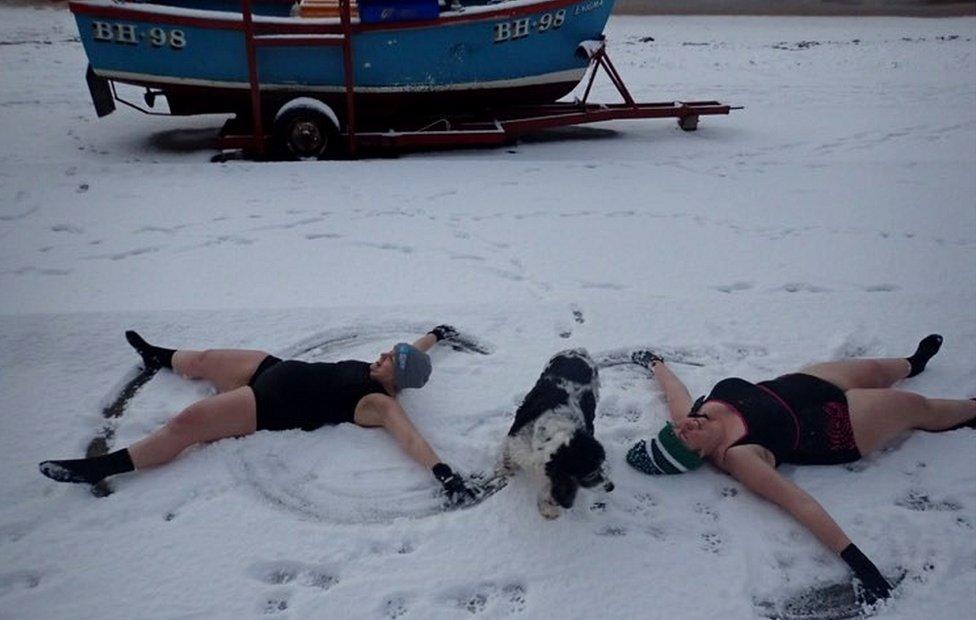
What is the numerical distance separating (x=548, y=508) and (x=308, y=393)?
3.77ft

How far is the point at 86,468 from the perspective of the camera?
Answer: 2.64 m

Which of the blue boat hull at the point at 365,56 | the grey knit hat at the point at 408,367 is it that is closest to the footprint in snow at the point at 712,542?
the grey knit hat at the point at 408,367

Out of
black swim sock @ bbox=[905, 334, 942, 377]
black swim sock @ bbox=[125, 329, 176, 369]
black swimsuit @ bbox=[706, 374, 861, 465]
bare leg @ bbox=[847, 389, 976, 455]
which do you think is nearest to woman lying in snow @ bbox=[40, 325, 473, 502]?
black swim sock @ bbox=[125, 329, 176, 369]

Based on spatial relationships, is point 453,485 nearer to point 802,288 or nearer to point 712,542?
point 712,542

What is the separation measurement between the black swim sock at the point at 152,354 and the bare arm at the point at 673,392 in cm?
238

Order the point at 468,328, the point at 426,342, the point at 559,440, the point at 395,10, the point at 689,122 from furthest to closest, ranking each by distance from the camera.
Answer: the point at 689,122 < the point at 395,10 < the point at 468,328 < the point at 426,342 < the point at 559,440

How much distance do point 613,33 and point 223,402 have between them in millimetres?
12627

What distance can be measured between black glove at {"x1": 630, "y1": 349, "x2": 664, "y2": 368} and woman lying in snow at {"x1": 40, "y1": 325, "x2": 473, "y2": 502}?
111 centimetres

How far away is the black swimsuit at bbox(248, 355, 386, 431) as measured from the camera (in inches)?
116

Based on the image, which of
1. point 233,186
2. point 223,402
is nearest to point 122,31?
point 233,186

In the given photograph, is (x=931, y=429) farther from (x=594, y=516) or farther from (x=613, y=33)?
(x=613, y=33)

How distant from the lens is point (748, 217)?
521 centimetres

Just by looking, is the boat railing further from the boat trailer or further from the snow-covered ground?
the snow-covered ground

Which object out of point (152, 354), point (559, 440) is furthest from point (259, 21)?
point (559, 440)
